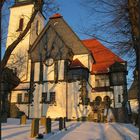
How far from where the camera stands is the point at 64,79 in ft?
129

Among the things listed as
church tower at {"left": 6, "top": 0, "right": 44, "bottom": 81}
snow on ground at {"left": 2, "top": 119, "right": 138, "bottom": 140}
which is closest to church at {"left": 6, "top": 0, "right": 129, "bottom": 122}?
church tower at {"left": 6, "top": 0, "right": 44, "bottom": 81}

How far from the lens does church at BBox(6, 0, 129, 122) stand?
38062mm

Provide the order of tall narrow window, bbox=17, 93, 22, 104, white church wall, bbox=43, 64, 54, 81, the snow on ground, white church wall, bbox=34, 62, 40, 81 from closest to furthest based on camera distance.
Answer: the snow on ground < white church wall, bbox=43, 64, 54, 81 < white church wall, bbox=34, 62, 40, 81 < tall narrow window, bbox=17, 93, 22, 104

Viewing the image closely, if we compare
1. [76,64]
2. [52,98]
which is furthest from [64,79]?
[52,98]

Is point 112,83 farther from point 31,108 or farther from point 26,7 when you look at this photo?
point 26,7

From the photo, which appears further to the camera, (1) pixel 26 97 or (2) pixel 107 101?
(1) pixel 26 97

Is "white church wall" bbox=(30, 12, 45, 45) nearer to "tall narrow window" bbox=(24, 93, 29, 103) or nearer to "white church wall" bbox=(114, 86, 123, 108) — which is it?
"tall narrow window" bbox=(24, 93, 29, 103)

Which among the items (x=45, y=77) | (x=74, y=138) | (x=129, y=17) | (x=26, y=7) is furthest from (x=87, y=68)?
(x=129, y=17)

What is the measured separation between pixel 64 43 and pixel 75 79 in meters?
5.88

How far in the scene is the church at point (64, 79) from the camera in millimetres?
38062

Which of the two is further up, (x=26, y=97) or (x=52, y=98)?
(x=26, y=97)

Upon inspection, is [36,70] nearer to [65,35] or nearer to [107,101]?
[65,35]

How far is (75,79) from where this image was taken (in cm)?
3872

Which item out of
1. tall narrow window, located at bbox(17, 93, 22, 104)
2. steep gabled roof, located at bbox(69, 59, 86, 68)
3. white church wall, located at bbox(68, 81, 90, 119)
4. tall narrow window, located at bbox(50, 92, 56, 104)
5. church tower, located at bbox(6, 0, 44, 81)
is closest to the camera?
white church wall, located at bbox(68, 81, 90, 119)
